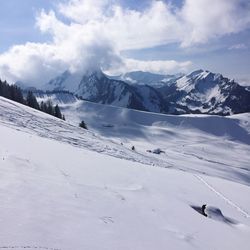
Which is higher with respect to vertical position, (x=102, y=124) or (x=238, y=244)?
(x=102, y=124)

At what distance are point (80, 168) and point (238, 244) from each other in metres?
→ 8.48

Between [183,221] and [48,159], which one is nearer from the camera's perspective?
[183,221]

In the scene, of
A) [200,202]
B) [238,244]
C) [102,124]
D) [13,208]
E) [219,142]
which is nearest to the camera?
[13,208]

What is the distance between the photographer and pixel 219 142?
6722 inches

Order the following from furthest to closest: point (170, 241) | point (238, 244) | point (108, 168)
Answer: point (108, 168) → point (238, 244) → point (170, 241)

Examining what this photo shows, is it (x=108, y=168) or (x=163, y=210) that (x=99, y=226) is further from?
(x=108, y=168)

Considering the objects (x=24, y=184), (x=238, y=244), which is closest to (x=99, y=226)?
(x=24, y=184)

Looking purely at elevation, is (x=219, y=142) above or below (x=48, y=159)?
above

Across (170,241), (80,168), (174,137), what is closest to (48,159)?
(80,168)

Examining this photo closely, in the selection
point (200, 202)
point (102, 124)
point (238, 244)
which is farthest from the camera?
point (102, 124)

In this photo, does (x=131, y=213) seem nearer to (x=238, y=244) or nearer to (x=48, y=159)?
(x=238, y=244)

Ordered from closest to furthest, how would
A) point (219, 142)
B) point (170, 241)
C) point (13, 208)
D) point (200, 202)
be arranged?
point (13, 208) → point (170, 241) → point (200, 202) → point (219, 142)

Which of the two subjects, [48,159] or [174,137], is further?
[174,137]

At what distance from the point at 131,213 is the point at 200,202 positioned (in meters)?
6.70
